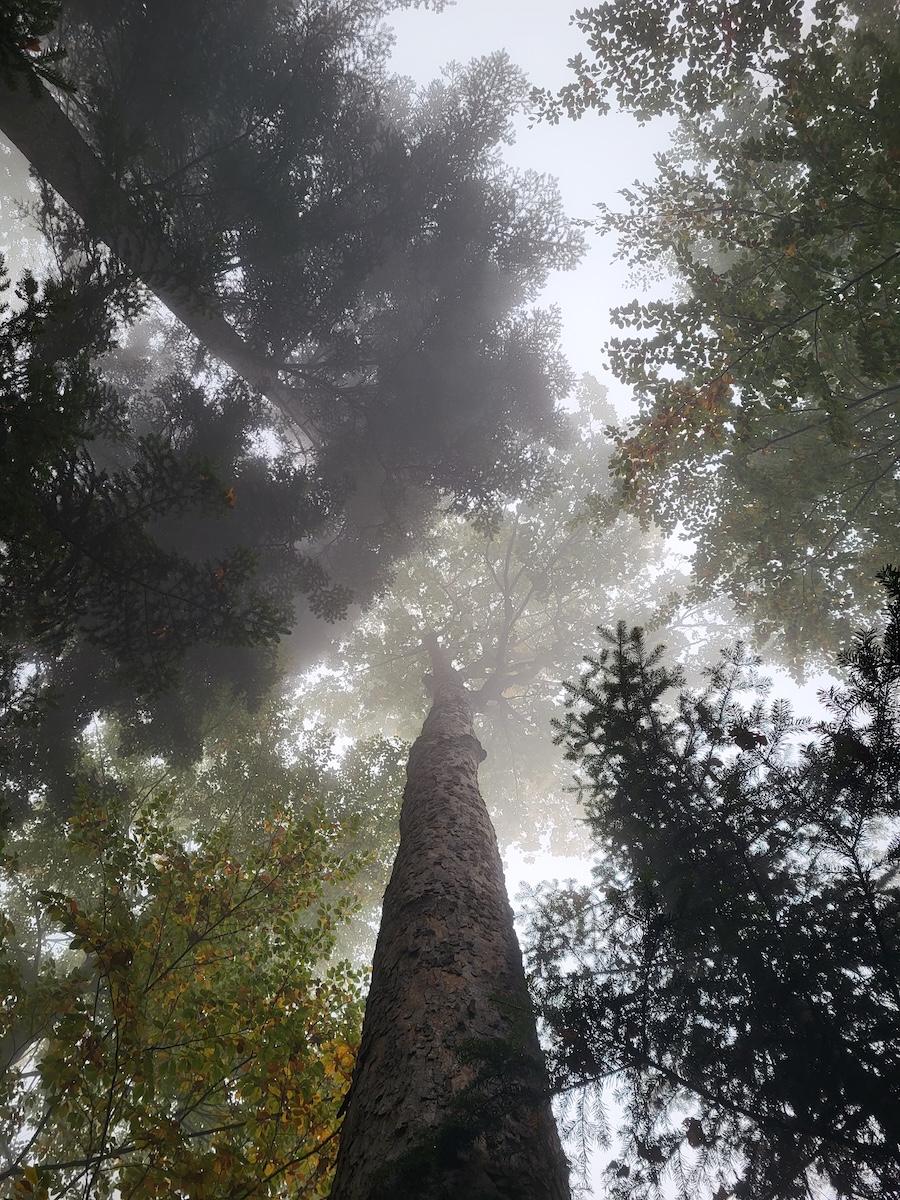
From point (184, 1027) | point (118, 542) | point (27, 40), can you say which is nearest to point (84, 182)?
point (118, 542)

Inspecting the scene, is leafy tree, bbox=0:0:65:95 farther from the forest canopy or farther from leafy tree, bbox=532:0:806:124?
leafy tree, bbox=532:0:806:124

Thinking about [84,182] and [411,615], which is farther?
[411,615]

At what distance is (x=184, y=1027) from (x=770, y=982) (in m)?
4.94

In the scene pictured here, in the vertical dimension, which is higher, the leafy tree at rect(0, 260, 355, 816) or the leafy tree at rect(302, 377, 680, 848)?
the leafy tree at rect(302, 377, 680, 848)

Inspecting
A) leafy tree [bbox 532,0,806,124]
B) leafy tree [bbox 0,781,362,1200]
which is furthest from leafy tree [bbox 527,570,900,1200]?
leafy tree [bbox 532,0,806,124]

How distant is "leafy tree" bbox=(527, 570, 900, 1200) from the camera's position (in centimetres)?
206

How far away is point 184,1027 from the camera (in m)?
4.98

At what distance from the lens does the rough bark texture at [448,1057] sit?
6.57 feet


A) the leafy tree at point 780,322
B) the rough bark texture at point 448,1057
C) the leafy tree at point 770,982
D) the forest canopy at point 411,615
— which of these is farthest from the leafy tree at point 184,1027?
the leafy tree at point 780,322

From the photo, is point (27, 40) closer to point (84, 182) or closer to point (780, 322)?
point (780, 322)

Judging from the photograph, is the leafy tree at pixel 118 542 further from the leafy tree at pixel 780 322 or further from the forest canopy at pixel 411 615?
the leafy tree at pixel 780 322

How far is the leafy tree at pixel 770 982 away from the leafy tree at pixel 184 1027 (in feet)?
7.67

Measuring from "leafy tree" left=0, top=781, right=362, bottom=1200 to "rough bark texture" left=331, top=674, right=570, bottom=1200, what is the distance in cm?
145

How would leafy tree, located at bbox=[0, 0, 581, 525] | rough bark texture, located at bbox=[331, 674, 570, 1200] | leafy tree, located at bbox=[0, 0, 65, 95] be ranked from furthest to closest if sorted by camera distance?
1. leafy tree, located at bbox=[0, 0, 581, 525]
2. leafy tree, located at bbox=[0, 0, 65, 95]
3. rough bark texture, located at bbox=[331, 674, 570, 1200]
